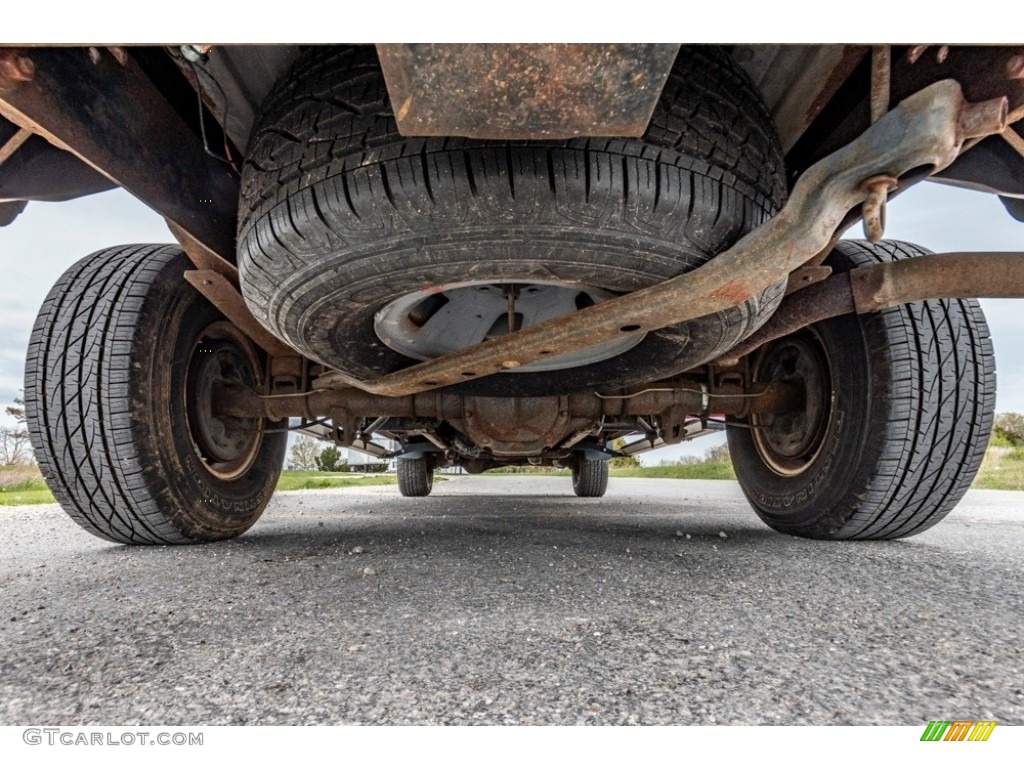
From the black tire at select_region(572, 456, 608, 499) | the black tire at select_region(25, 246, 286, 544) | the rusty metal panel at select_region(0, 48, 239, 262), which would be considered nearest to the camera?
the rusty metal panel at select_region(0, 48, 239, 262)

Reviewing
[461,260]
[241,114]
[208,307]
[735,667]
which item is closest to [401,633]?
[735,667]

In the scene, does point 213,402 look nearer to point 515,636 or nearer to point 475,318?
point 475,318

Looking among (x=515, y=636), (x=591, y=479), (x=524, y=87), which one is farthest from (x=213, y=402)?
(x=591, y=479)

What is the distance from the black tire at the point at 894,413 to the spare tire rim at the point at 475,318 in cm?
81

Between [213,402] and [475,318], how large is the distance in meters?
1.00

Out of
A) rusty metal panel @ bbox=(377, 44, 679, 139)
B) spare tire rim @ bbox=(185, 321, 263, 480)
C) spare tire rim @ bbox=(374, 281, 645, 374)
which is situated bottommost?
spare tire rim @ bbox=(185, 321, 263, 480)

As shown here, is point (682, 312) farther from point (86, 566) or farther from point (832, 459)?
point (86, 566)

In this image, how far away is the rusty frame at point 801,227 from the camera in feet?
2.67

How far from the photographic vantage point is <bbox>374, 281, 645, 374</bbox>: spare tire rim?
1.49 metres
